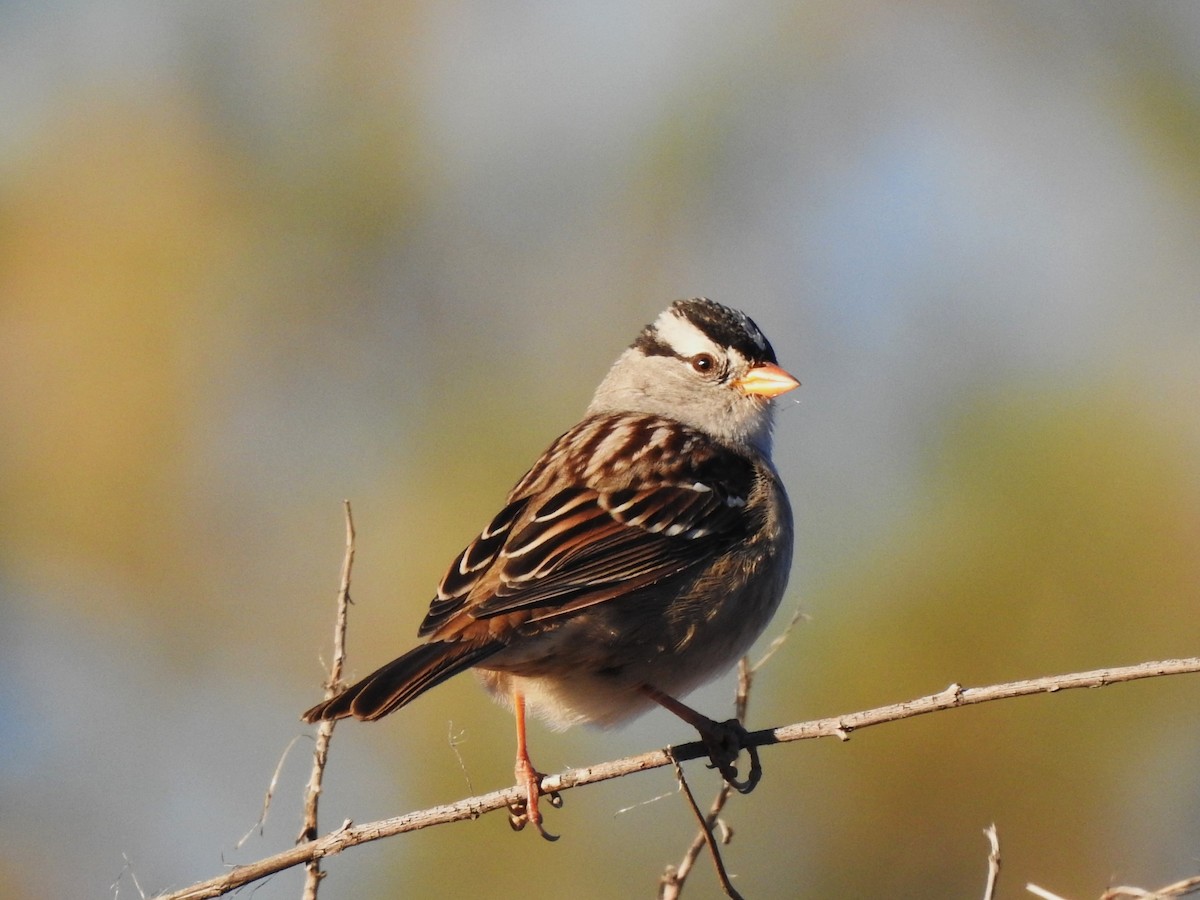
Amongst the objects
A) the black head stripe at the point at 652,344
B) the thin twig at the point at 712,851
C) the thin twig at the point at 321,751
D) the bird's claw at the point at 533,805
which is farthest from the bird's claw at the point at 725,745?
the black head stripe at the point at 652,344

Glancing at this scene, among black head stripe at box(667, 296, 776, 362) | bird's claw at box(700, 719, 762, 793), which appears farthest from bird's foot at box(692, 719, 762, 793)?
black head stripe at box(667, 296, 776, 362)

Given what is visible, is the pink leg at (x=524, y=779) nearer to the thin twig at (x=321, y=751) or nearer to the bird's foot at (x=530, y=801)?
the bird's foot at (x=530, y=801)

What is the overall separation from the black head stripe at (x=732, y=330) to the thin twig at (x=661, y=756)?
87.4 inches

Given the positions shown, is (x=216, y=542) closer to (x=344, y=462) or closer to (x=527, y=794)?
(x=344, y=462)

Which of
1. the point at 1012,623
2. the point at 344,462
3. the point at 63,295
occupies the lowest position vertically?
the point at 1012,623

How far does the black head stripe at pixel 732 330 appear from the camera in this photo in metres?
5.76

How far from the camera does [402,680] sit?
12.4ft

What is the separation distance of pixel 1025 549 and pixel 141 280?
5.51 meters

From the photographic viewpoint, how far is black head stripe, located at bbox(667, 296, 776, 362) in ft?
18.9

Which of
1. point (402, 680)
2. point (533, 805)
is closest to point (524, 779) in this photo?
point (533, 805)

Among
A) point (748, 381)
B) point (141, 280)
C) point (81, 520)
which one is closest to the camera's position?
point (748, 381)

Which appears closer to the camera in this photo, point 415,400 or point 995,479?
point 995,479

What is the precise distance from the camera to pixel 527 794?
4.07 meters

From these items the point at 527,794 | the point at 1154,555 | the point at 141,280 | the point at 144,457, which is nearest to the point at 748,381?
the point at 527,794
